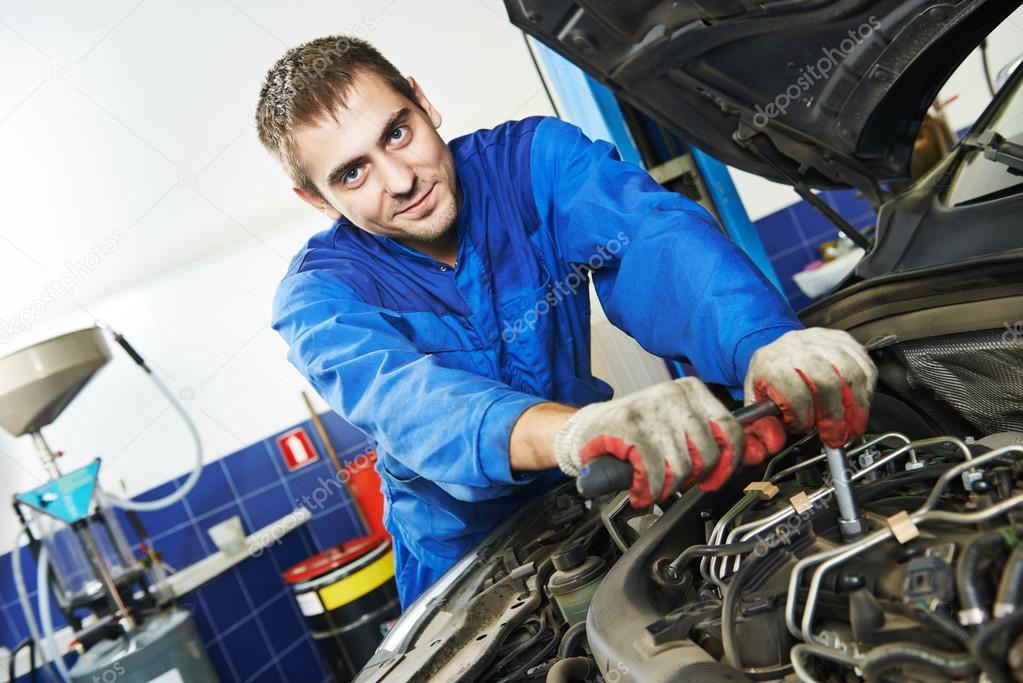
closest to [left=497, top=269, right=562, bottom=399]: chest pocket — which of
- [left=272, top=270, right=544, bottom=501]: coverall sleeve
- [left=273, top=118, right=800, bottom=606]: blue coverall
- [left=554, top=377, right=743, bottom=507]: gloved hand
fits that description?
[left=273, top=118, right=800, bottom=606]: blue coverall

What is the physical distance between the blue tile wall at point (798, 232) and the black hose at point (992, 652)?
364 cm

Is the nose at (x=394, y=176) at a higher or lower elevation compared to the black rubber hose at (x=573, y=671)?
higher

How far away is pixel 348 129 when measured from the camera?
1.52 metres

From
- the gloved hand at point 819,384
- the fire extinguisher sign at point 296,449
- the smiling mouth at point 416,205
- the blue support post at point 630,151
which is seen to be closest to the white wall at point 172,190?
the fire extinguisher sign at point 296,449

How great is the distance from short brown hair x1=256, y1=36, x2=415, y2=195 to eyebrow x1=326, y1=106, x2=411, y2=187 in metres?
0.08

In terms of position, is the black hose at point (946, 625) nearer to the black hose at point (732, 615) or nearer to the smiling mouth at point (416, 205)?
the black hose at point (732, 615)

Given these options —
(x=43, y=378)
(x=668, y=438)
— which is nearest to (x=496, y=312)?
(x=668, y=438)

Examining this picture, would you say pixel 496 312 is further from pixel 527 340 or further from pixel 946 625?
pixel 946 625

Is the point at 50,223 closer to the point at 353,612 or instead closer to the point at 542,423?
the point at 353,612

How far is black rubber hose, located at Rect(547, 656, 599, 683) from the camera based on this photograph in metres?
0.97

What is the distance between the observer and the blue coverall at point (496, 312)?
3.81 ft

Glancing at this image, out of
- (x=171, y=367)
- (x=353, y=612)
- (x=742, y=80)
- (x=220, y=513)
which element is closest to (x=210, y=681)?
(x=353, y=612)

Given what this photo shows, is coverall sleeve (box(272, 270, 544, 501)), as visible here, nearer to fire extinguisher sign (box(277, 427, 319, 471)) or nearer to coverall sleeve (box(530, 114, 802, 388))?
coverall sleeve (box(530, 114, 802, 388))

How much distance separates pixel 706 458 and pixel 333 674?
3.11 meters
